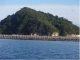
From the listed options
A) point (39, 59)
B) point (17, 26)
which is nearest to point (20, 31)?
point (17, 26)

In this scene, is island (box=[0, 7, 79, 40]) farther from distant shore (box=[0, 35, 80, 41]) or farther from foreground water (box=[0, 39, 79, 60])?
foreground water (box=[0, 39, 79, 60])

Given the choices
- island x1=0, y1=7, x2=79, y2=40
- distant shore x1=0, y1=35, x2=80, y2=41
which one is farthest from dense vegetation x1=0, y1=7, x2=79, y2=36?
distant shore x1=0, y1=35, x2=80, y2=41

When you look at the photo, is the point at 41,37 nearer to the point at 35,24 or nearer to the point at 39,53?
the point at 35,24

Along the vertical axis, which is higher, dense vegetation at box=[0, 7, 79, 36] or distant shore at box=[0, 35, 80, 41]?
dense vegetation at box=[0, 7, 79, 36]

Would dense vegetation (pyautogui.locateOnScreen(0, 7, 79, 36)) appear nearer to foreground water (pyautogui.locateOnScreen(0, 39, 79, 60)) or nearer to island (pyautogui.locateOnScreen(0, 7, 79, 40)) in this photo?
island (pyautogui.locateOnScreen(0, 7, 79, 40))

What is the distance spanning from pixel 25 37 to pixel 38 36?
2187 mm

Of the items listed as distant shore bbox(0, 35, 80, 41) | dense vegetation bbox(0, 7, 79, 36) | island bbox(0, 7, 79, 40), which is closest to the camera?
distant shore bbox(0, 35, 80, 41)

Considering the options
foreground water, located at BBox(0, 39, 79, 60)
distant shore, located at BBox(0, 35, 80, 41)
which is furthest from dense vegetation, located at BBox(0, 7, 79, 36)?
foreground water, located at BBox(0, 39, 79, 60)

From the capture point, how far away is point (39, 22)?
54.6 meters

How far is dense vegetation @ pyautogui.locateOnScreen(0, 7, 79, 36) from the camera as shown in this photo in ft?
179

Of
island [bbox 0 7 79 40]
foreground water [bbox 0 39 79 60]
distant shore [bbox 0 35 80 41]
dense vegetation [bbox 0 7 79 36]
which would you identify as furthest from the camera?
dense vegetation [bbox 0 7 79 36]

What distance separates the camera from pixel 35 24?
54625 mm

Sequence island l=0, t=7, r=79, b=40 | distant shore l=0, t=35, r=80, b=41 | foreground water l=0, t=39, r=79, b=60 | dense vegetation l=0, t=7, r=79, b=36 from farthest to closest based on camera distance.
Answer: dense vegetation l=0, t=7, r=79, b=36, island l=0, t=7, r=79, b=40, distant shore l=0, t=35, r=80, b=41, foreground water l=0, t=39, r=79, b=60

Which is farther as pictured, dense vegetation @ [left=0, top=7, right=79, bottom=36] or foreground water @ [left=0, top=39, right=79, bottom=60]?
dense vegetation @ [left=0, top=7, right=79, bottom=36]
